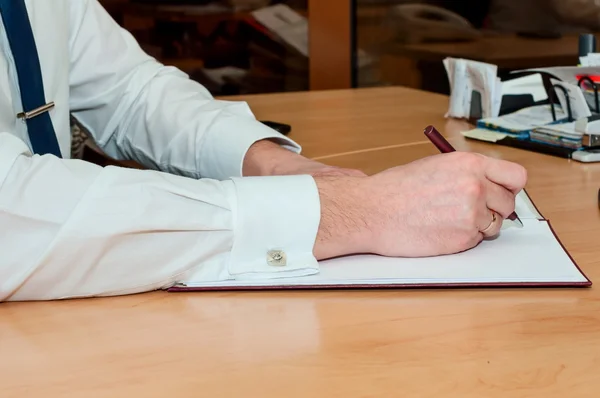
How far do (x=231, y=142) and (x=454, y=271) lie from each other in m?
0.49

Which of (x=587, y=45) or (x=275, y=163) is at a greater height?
(x=587, y=45)

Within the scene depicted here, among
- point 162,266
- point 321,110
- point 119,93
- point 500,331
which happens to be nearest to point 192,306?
point 162,266

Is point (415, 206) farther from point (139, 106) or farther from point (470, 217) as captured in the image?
point (139, 106)

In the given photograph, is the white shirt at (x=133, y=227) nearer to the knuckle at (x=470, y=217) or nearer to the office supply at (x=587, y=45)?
the knuckle at (x=470, y=217)

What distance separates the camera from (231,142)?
1.22 metres

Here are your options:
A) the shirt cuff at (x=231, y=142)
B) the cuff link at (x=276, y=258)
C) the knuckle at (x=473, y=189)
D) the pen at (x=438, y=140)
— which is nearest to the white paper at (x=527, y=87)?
the shirt cuff at (x=231, y=142)

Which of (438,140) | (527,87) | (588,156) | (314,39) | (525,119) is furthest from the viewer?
(314,39)

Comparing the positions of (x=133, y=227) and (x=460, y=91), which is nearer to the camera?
(x=133, y=227)

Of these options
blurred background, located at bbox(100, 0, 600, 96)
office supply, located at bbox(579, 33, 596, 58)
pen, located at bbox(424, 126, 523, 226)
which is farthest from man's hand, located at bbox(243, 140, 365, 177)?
blurred background, located at bbox(100, 0, 600, 96)

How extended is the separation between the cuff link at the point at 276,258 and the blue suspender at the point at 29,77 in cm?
46

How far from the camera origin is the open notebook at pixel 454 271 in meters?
0.80

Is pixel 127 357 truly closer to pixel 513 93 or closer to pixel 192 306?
pixel 192 306

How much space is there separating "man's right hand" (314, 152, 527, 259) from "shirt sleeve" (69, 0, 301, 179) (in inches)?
14.9

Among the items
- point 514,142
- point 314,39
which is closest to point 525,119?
point 514,142
